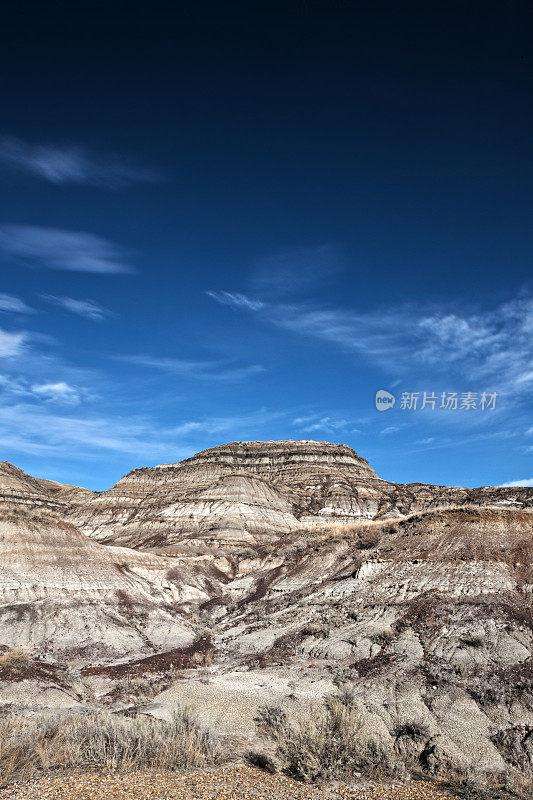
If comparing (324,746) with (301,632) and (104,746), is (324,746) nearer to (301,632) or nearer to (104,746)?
(104,746)

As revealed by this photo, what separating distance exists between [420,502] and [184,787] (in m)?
83.7

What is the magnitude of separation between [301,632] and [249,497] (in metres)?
55.0

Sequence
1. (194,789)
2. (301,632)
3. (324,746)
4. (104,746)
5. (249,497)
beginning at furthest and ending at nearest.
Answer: (249,497)
(301,632)
(324,746)
(104,746)
(194,789)

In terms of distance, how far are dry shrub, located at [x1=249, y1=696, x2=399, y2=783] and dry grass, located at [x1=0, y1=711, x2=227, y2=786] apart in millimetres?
1506

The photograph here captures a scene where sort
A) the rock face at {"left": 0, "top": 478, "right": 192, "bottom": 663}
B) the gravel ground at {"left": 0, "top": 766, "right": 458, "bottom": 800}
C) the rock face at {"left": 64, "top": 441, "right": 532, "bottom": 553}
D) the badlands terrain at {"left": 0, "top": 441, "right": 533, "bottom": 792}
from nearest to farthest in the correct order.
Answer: the gravel ground at {"left": 0, "top": 766, "right": 458, "bottom": 800}
the badlands terrain at {"left": 0, "top": 441, "right": 533, "bottom": 792}
the rock face at {"left": 0, "top": 478, "right": 192, "bottom": 663}
the rock face at {"left": 64, "top": 441, "right": 532, "bottom": 553}

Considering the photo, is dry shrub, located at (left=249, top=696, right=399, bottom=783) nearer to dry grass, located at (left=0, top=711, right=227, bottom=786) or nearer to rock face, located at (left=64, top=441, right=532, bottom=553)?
dry grass, located at (left=0, top=711, right=227, bottom=786)

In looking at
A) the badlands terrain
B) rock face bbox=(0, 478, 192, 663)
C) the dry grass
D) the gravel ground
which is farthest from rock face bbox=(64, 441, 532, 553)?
the gravel ground

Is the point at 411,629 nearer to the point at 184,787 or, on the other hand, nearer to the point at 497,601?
the point at 497,601

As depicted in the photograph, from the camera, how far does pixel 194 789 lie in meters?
8.84

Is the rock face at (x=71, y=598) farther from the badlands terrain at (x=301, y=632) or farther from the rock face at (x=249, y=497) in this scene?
the rock face at (x=249, y=497)

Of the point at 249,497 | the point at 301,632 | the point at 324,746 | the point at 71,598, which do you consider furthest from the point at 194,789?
the point at 249,497

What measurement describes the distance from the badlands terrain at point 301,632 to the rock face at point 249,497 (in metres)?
17.5

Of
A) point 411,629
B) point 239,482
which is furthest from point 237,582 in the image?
point 239,482

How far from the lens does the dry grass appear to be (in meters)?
9.62
